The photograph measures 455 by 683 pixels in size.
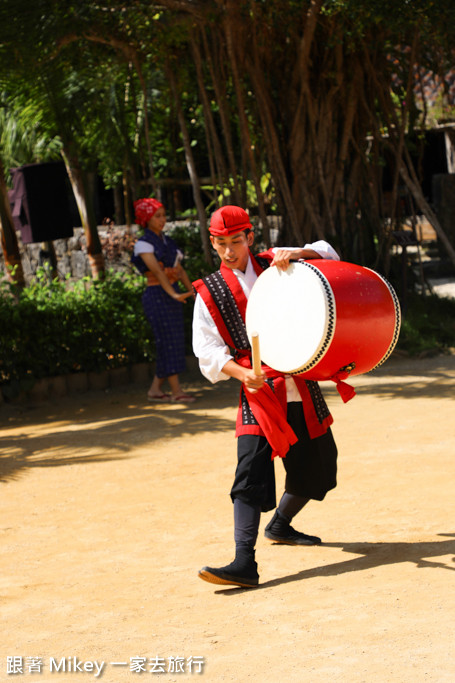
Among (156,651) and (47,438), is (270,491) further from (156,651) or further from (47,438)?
(47,438)

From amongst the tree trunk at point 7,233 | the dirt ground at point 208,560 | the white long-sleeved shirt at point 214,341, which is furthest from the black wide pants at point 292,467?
the tree trunk at point 7,233

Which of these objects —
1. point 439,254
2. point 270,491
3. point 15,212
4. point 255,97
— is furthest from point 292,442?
point 439,254

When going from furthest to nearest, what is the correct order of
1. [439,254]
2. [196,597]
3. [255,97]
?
[439,254] < [255,97] < [196,597]

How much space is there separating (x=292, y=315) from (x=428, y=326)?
5.73 m

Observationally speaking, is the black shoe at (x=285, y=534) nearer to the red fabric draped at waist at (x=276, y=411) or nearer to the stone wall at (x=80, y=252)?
the red fabric draped at waist at (x=276, y=411)

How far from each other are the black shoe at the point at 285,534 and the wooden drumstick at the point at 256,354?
0.90 meters

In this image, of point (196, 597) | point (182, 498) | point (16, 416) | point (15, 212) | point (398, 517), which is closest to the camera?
point (196, 597)

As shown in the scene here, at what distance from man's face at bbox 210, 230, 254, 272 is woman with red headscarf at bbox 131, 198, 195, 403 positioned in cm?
317

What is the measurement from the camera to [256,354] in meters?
3.01

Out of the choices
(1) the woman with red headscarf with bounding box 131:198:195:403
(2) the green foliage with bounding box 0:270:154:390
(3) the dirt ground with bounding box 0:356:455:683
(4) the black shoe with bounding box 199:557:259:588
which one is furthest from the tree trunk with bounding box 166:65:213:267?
(4) the black shoe with bounding box 199:557:259:588

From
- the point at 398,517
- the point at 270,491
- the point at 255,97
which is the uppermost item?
the point at 255,97

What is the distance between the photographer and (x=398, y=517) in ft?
12.8

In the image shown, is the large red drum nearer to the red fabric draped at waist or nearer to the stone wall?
the red fabric draped at waist

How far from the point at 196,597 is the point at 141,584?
10.9 inches
